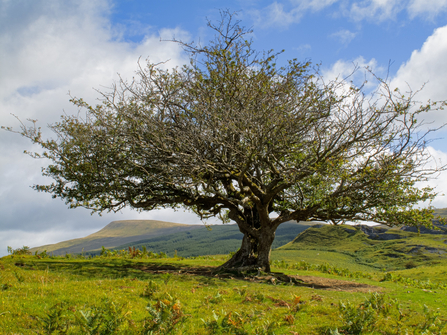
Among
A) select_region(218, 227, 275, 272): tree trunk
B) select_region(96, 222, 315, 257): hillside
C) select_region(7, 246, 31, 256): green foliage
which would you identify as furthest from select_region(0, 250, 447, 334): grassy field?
select_region(96, 222, 315, 257): hillside

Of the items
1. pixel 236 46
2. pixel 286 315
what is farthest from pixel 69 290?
pixel 236 46

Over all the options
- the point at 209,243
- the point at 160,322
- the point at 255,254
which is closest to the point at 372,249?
the point at 255,254

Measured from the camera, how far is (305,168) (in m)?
15.4

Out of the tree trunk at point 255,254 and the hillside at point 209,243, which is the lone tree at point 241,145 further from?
the hillside at point 209,243

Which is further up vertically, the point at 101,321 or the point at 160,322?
the point at 101,321

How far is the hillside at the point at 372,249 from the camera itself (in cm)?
3397

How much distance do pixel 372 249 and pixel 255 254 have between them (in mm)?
29519

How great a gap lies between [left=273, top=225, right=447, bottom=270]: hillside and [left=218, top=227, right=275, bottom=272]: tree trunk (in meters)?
14.6

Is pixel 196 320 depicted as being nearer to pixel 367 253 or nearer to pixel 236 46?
pixel 236 46

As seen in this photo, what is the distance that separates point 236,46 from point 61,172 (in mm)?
12947

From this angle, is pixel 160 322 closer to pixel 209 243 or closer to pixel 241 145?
pixel 241 145

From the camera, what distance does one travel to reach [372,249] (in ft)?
135

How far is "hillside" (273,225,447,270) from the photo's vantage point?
33969 mm

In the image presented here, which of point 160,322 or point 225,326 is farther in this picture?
point 225,326
